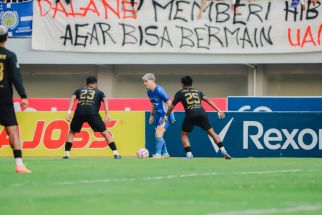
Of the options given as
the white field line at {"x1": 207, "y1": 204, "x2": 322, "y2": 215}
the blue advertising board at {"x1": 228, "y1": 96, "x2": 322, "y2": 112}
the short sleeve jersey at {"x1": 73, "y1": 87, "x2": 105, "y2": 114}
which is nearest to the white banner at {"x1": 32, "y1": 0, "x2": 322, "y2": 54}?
the blue advertising board at {"x1": 228, "y1": 96, "x2": 322, "y2": 112}

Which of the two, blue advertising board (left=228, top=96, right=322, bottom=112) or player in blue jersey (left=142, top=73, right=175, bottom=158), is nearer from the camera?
player in blue jersey (left=142, top=73, right=175, bottom=158)

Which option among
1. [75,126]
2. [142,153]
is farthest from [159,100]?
[75,126]

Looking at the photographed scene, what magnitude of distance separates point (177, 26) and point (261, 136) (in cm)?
1112

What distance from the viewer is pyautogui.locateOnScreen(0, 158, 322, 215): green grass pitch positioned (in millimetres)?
8695

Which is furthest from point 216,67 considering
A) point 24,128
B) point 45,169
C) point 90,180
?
point 90,180

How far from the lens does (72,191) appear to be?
34.3 feet

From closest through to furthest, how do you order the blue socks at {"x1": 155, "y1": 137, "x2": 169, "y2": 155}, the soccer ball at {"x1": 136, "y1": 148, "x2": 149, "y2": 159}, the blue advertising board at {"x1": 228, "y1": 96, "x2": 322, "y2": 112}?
1. the blue socks at {"x1": 155, "y1": 137, "x2": 169, "y2": 155}
2. the soccer ball at {"x1": 136, "y1": 148, "x2": 149, "y2": 159}
3. the blue advertising board at {"x1": 228, "y1": 96, "x2": 322, "y2": 112}

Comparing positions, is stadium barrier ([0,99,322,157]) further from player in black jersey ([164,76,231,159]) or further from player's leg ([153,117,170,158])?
player in black jersey ([164,76,231,159])

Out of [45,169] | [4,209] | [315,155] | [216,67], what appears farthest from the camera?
[216,67]

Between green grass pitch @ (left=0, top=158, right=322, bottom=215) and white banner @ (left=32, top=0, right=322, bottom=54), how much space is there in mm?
18771

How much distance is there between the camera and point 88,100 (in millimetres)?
20625

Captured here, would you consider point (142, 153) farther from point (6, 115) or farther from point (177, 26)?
point (177, 26)

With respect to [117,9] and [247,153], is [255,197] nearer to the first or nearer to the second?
[247,153]

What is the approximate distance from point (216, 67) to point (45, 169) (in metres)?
21.9
